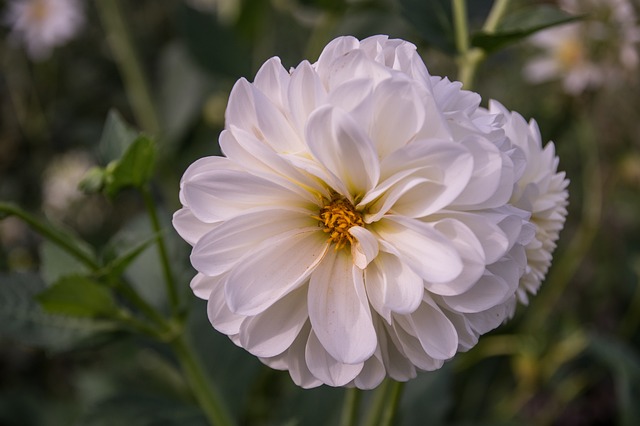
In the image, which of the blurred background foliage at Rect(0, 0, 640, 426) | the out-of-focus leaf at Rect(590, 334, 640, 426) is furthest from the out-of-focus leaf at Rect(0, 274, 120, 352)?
the out-of-focus leaf at Rect(590, 334, 640, 426)

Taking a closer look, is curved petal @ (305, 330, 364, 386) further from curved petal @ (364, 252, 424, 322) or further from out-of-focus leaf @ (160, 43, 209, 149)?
out-of-focus leaf @ (160, 43, 209, 149)

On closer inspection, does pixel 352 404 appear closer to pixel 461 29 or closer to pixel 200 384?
pixel 200 384

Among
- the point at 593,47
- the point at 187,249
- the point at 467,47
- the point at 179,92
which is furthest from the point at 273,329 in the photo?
the point at 179,92

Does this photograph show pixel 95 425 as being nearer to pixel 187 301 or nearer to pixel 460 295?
pixel 187 301

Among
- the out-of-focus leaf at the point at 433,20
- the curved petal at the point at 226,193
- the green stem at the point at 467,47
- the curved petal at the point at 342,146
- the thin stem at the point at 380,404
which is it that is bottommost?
the thin stem at the point at 380,404

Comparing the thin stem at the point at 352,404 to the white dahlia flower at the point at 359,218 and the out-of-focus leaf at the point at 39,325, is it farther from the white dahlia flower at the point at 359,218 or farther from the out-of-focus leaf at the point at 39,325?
the out-of-focus leaf at the point at 39,325

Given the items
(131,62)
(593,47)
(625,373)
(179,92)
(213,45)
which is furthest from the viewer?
(179,92)

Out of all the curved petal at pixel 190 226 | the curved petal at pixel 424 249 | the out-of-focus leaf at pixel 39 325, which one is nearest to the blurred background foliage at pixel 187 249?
the out-of-focus leaf at pixel 39 325
